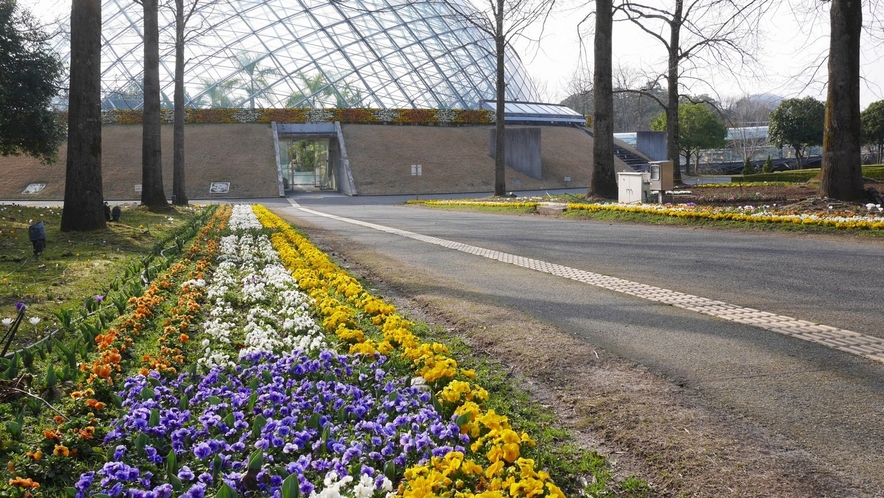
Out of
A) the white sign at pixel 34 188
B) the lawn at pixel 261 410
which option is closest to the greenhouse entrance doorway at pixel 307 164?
the white sign at pixel 34 188

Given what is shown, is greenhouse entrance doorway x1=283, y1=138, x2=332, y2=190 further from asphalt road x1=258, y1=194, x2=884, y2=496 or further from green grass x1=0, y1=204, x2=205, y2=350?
asphalt road x1=258, y1=194, x2=884, y2=496

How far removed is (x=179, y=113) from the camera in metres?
23.5

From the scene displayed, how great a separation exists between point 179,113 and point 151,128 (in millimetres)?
6509

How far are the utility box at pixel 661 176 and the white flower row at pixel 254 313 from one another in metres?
11.3

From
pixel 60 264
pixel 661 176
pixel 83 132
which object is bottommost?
pixel 60 264

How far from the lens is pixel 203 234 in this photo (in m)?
11.1

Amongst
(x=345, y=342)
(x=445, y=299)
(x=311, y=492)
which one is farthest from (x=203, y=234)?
(x=311, y=492)

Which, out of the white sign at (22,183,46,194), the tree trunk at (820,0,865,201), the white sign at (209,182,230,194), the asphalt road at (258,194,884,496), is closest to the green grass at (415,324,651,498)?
the asphalt road at (258,194,884,496)

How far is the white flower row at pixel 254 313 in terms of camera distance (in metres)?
4.13

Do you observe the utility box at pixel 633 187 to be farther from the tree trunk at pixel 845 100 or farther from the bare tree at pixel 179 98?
the bare tree at pixel 179 98

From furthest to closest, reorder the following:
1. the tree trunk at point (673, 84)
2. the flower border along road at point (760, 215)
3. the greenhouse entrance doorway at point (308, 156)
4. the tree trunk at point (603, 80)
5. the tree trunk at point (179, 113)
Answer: the greenhouse entrance doorway at point (308, 156) < the tree trunk at point (673, 84) < the tree trunk at point (179, 113) < the tree trunk at point (603, 80) < the flower border along road at point (760, 215)

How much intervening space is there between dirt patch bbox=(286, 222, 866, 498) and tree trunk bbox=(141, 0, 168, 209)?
46.7 ft

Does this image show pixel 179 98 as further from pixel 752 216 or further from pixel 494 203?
pixel 752 216

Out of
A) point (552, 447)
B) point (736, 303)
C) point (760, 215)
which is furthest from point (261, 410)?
point (760, 215)
